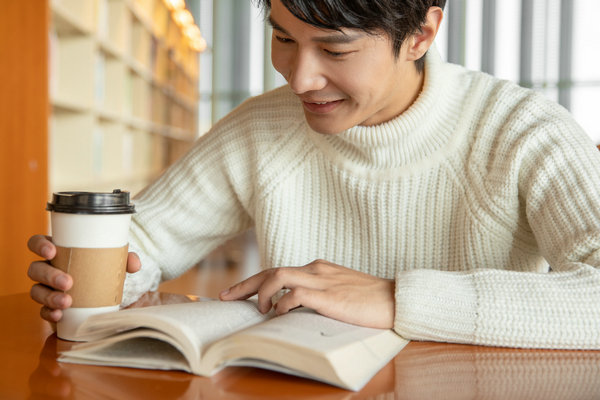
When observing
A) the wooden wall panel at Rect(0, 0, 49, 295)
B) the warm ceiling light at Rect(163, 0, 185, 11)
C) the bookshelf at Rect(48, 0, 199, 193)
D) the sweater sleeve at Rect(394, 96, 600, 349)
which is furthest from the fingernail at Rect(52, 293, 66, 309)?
the warm ceiling light at Rect(163, 0, 185, 11)

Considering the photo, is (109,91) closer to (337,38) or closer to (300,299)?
(337,38)

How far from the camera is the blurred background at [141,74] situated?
2475mm

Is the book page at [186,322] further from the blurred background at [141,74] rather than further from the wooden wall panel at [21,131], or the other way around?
the wooden wall panel at [21,131]

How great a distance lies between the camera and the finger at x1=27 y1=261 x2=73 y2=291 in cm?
76

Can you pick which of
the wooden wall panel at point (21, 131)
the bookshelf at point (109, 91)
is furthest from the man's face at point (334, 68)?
the bookshelf at point (109, 91)

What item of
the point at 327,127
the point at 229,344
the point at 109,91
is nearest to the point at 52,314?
the point at 229,344

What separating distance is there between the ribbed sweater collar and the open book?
0.48 m

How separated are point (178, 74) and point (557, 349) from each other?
622cm

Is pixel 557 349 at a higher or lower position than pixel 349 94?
lower

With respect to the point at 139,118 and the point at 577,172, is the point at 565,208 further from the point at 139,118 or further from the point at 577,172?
the point at 139,118

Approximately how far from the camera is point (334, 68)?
0.99m

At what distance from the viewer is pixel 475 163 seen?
3.70ft

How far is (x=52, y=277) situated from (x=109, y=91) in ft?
10.7

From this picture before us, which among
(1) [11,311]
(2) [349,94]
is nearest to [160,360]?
(1) [11,311]
